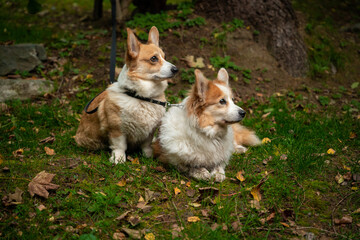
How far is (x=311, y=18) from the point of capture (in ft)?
21.8

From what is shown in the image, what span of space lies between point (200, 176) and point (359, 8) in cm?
744

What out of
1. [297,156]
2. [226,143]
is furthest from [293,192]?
[226,143]

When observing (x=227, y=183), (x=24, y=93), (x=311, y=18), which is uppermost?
(x=311, y=18)

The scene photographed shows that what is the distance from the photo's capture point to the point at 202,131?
2.89 m

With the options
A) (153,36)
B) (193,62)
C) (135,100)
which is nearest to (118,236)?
(135,100)

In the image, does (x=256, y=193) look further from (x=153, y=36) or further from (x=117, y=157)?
(x=153, y=36)

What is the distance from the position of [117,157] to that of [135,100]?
69cm

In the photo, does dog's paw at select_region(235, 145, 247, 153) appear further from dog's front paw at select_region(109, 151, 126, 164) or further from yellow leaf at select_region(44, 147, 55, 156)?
yellow leaf at select_region(44, 147, 55, 156)

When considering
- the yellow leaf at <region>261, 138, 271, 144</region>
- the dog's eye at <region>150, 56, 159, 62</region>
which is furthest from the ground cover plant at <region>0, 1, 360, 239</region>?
the dog's eye at <region>150, 56, 159, 62</region>

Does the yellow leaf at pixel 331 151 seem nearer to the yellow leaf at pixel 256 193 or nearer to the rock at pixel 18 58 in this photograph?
the yellow leaf at pixel 256 193

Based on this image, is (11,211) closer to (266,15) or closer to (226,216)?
(226,216)

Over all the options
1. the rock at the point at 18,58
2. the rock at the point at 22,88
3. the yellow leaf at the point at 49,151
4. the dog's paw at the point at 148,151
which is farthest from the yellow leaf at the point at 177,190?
the rock at the point at 18,58

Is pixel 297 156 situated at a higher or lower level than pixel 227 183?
higher

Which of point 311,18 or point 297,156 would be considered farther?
point 311,18
